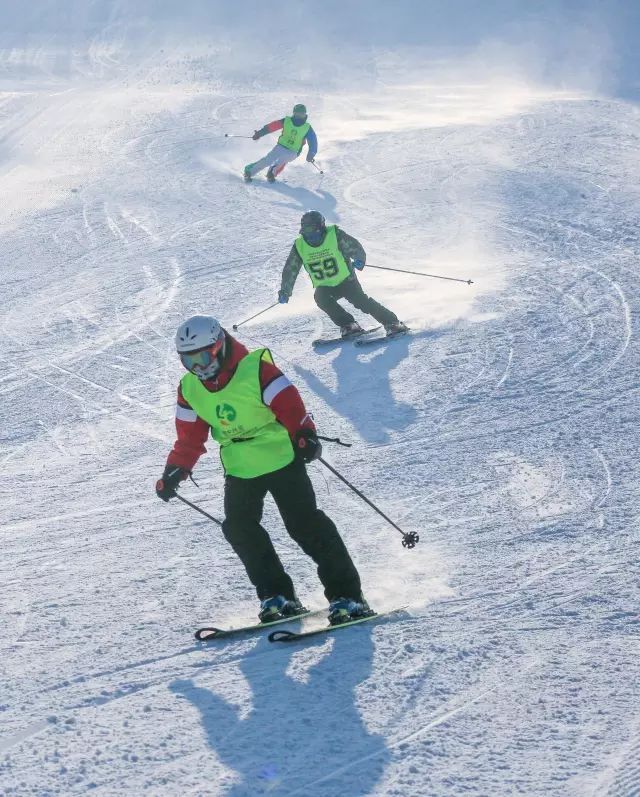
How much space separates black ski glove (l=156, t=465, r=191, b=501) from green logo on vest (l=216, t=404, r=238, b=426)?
409 mm

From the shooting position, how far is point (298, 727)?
14.6 ft

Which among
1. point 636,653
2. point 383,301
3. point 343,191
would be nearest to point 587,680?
point 636,653

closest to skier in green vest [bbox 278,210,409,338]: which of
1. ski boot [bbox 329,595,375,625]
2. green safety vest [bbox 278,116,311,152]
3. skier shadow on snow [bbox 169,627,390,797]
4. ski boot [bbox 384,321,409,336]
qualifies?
ski boot [bbox 384,321,409,336]

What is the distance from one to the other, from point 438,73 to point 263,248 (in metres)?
18.5

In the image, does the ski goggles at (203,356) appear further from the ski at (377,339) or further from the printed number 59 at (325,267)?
the printed number 59 at (325,267)

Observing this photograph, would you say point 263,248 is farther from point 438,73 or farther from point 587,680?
point 438,73

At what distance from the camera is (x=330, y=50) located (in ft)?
112

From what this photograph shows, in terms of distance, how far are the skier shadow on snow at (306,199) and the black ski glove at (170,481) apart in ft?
35.8

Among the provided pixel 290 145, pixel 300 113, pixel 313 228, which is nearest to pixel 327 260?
pixel 313 228

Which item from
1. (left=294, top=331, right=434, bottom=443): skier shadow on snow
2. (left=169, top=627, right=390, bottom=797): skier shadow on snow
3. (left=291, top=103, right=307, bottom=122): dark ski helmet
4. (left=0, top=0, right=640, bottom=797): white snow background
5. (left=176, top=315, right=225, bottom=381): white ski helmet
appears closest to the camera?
(left=169, top=627, right=390, bottom=797): skier shadow on snow

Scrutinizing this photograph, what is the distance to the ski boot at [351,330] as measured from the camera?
35.4 ft

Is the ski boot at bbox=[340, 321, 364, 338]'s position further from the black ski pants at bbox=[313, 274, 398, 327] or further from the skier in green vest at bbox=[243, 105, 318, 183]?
the skier in green vest at bbox=[243, 105, 318, 183]

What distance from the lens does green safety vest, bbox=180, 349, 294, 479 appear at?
204 inches

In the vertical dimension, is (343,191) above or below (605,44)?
below
